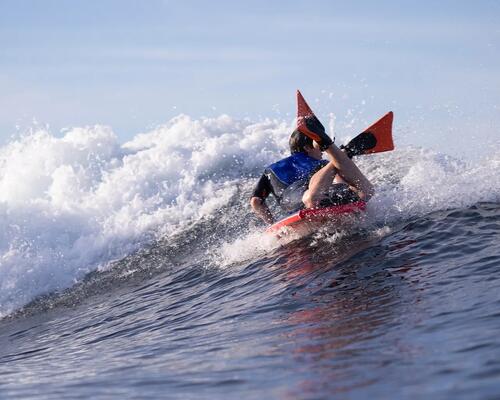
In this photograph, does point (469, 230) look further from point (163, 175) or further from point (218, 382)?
point (163, 175)

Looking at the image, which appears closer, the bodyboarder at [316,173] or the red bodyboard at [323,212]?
the bodyboarder at [316,173]

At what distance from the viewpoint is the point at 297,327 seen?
19.8ft

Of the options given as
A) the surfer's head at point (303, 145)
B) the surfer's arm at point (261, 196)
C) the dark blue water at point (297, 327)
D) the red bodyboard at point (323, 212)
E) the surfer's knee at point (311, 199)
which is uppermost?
the surfer's head at point (303, 145)

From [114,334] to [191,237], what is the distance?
606 cm

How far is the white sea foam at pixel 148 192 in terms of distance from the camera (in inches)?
429

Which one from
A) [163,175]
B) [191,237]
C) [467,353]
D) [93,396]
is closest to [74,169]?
[163,175]

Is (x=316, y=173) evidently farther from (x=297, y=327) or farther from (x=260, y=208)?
(x=297, y=327)

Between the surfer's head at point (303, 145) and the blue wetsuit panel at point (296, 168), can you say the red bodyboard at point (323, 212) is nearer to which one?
the blue wetsuit panel at point (296, 168)

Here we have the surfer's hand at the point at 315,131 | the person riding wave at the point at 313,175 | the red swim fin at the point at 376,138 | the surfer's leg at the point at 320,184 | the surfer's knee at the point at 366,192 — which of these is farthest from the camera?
the red swim fin at the point at 376,138

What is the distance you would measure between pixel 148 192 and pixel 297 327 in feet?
40.2

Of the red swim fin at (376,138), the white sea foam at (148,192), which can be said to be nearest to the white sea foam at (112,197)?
the white sea foam at (148,192)

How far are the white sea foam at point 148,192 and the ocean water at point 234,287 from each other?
0.05 metres

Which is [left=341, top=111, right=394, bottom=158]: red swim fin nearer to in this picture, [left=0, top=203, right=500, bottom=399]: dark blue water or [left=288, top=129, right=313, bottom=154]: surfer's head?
[left=288, top=129, right=313, bottom=154]: surfer's head

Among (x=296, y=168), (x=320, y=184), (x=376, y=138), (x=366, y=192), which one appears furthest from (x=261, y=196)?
(x=376, y=138)
